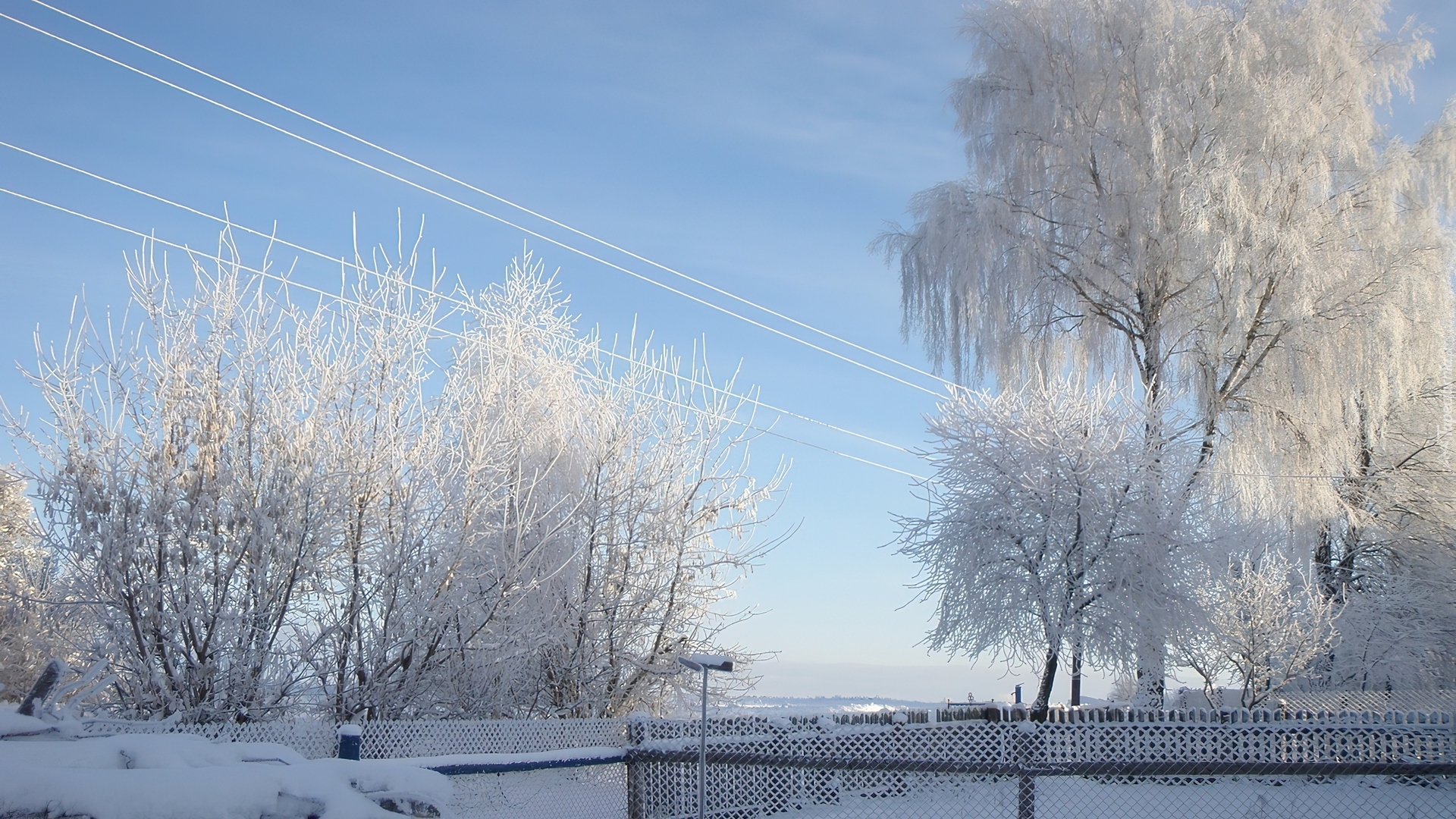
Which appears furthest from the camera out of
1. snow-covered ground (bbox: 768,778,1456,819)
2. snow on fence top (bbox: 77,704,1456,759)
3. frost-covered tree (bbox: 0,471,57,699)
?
frost-covered tree (bbox: 0,471,57,699)

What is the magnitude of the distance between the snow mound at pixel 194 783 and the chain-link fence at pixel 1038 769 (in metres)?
5.72

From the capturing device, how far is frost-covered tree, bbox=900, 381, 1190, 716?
13.5m

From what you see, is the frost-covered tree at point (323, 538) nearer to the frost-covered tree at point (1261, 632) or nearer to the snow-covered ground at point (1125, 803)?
the snow-covered ground at point (1125, 803)

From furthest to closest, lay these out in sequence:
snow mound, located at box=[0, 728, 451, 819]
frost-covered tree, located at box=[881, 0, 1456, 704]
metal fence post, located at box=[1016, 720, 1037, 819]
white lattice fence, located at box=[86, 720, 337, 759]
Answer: frost-covered tree, located at box=[881, 0, 1456, 704] < metal fence post, located at box=[1016, 720, 1037, 819] < white lattice fence, located at box=[86, 720, 337, 759] < snow mound, located at box=[0, 728, 451, 819]

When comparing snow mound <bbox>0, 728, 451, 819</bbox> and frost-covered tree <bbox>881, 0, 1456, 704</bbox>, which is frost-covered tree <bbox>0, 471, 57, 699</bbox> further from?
frost-covered tree <bbox>881, 0, 1456, 704</bbox>

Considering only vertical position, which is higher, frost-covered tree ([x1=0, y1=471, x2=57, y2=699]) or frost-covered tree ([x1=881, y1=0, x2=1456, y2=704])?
frost-covered tree ([x1=881, y1=0, x2=1456, y2=704])

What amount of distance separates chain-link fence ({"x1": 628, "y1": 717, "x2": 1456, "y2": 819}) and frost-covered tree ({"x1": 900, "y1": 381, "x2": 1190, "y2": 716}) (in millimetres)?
4290

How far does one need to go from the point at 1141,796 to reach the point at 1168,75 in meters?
13.2

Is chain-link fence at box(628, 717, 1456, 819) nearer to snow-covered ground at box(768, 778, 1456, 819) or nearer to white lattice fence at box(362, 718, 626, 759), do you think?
snow-covered ground at box(768, 778, 1456, 819)

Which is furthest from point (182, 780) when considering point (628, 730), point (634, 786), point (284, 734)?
point (628, 730)

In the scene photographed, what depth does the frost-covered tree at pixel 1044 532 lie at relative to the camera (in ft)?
44.4

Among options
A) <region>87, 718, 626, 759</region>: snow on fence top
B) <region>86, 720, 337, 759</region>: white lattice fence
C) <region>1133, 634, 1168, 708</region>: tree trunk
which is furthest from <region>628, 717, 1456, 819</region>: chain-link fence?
<region>1133, 634, 1168, 708</region>: tree trunk

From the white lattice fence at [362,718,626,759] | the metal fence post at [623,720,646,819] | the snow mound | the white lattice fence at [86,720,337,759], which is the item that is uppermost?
the snow mound

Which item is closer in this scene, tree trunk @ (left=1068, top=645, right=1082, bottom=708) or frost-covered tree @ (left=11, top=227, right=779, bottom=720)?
frost-covered tree @ (left=11, top=227, right=779, bottom=720)
